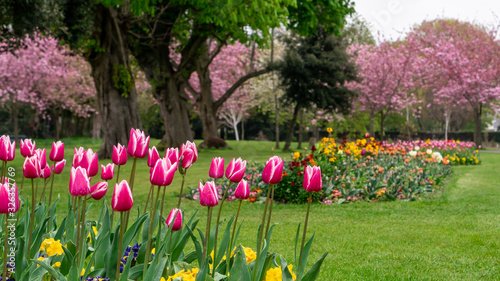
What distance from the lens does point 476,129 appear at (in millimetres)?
26500

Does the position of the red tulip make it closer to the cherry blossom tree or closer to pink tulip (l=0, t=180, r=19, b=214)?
pink tulip (l=0, t=180, r=19, b=214)

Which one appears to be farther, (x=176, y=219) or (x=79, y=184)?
(x=176, y=219)

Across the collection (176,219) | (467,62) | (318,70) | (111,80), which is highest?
(467,62)

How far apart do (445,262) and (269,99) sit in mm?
27180

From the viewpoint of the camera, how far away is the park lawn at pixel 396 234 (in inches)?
161

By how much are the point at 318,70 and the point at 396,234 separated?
18746 millimetres

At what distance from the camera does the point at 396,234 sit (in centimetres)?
550

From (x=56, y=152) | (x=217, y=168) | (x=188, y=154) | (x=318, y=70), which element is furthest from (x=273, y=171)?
(x=318, y=70)

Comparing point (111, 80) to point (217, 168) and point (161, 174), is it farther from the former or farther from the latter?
point (161, 174)

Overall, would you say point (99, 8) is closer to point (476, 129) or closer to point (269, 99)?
point (269, 99)

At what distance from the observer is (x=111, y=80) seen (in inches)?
629

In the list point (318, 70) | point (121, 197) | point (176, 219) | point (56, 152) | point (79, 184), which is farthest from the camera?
point (318, 70)

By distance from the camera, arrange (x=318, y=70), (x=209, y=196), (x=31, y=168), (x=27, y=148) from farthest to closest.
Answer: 1. (x=318, y=70)
2. (x=27, y=148)
3. (x=31, y=168)
4. (x=209, y=196)

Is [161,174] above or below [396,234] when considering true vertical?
above
